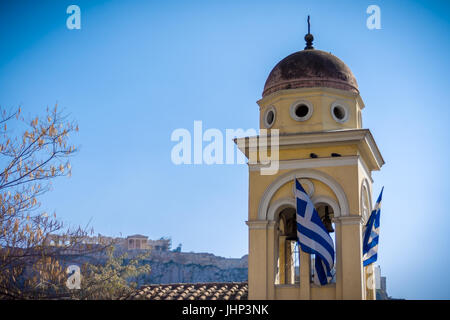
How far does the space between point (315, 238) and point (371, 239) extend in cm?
147

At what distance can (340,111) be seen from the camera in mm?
15539

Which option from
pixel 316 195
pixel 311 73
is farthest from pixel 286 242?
pixel 311 73

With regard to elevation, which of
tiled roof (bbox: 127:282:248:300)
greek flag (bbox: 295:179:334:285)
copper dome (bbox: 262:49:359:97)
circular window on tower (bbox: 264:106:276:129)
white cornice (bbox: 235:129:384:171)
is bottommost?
tiled roof (bbox: 127:282:248:300)

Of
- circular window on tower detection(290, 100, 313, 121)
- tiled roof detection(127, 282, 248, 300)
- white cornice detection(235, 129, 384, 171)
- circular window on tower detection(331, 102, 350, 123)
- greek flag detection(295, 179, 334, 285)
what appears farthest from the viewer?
tiled roof detection(127, 282, 248, 300)

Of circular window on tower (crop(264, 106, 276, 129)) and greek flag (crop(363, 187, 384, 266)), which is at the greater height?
circular window on tower (crop(264, 106, 276, 129))

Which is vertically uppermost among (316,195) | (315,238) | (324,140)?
(324,140)

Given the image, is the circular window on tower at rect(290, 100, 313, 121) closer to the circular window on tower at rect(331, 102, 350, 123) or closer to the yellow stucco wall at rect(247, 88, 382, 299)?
the yellow stucco wall at rect(247, 88, 382, 299)

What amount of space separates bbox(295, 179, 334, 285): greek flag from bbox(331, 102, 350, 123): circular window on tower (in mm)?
2317

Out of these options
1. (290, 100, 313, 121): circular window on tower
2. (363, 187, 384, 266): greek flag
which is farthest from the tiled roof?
(290, 100, 313, 121): circular window on tower

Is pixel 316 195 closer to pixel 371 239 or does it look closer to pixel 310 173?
pixel 310 173

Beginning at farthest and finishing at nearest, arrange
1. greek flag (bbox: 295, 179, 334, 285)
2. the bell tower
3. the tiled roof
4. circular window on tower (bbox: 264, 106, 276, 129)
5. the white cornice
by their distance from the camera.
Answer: the tiled roof, circular window on tower (bbox: 264, 106, 276, 129), the white cornice, the bell tower, greek flag (bbox: 295, 179, 334, 285)

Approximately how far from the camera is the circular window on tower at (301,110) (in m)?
15.2

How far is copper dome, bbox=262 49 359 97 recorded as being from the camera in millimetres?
15445
